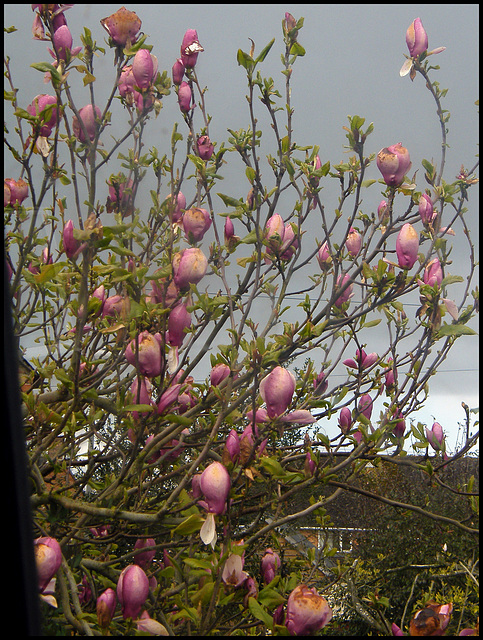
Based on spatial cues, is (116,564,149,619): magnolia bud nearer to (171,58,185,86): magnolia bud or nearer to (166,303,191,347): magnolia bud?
(166,303,191,347): magnolia bud

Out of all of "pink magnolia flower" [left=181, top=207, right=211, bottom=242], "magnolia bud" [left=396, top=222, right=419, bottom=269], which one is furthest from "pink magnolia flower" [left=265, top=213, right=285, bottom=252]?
"magnolia bud" [left=396, top=222, right=419, bottom=269]

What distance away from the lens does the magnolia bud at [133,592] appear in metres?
1.23

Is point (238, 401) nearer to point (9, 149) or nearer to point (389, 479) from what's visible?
point (9, 149)

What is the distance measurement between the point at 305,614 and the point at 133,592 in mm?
372

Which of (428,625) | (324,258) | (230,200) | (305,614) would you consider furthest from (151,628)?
(324,258)

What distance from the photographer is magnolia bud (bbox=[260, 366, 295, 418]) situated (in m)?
1.28

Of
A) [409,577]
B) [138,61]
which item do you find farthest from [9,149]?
[409,577]

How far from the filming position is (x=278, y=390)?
128 cm

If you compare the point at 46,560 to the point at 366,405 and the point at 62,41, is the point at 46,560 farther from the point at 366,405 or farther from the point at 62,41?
the point at 62,41

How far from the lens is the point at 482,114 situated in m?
1.39

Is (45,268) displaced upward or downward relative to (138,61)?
downward

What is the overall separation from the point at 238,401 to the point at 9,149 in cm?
118

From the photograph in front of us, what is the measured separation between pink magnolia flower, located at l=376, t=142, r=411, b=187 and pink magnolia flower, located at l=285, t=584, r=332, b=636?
109cm

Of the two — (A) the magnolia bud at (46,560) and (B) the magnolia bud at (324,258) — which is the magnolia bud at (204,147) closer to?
(B) the magnolia bud at (324,258)
